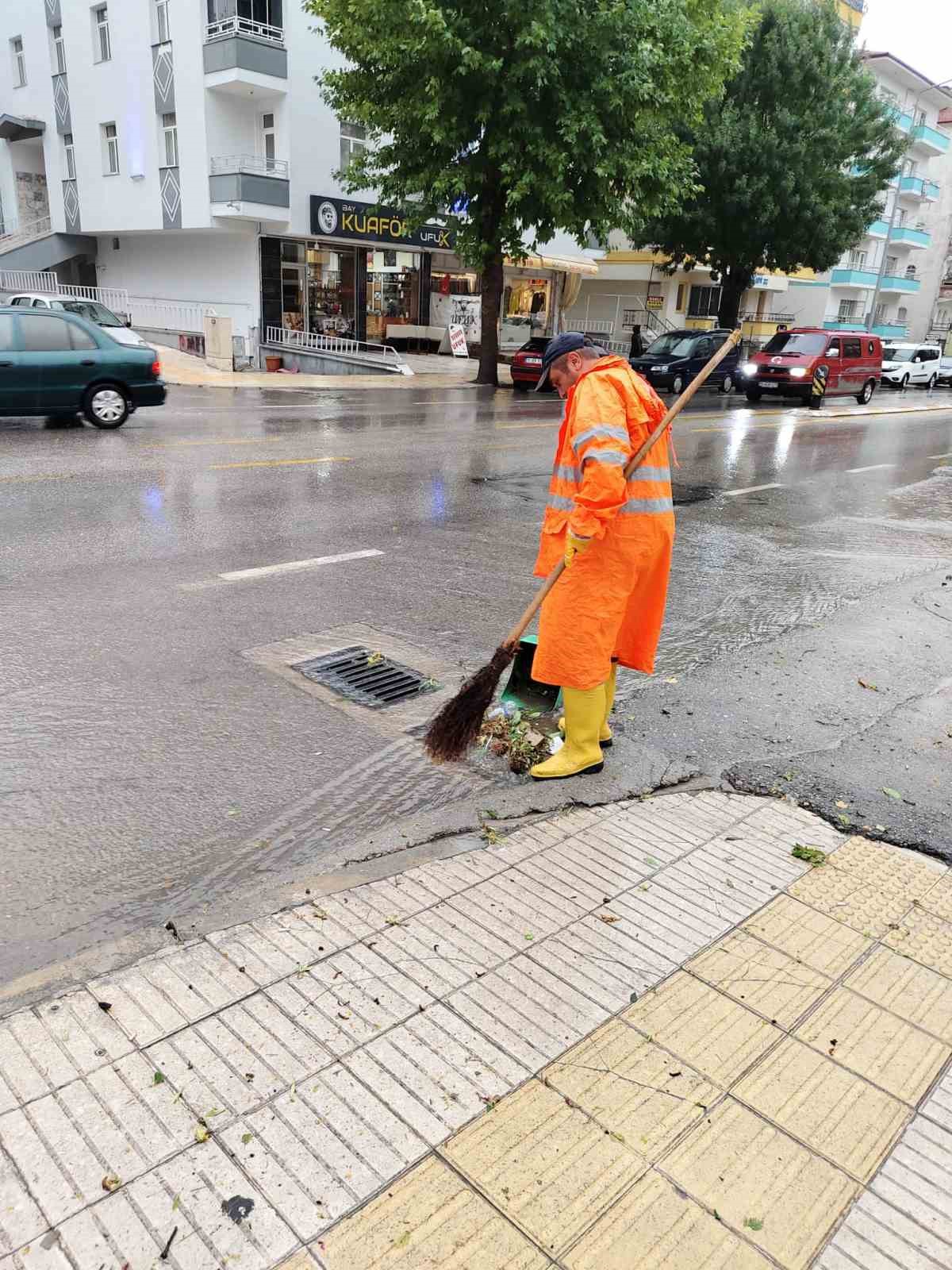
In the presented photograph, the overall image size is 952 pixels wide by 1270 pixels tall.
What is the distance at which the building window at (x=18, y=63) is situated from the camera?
31453 mm

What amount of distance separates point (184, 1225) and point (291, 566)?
5.05 m

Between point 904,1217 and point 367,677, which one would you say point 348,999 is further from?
point 367,677

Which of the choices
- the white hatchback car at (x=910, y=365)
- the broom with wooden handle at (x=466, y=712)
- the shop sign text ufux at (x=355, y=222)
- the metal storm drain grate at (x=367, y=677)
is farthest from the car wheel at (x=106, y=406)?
the white hatchback car at (x=910, y=365)

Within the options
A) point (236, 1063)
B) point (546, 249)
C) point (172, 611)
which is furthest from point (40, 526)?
point (546, 249)

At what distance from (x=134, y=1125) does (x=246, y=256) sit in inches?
1096

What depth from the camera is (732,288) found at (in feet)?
100

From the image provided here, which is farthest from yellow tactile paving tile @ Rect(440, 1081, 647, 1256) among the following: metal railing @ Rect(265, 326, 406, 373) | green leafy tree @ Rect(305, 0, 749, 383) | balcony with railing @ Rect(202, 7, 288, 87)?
balcony with railing @ Rect(202, 7, 288, 87)

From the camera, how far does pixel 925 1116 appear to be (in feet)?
7.50

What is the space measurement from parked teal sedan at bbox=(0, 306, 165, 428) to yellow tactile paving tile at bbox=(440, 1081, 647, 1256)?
38.7ft

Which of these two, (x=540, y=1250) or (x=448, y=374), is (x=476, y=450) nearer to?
(x=540, y=1250)

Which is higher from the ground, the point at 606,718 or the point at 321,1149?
the point at 606,718

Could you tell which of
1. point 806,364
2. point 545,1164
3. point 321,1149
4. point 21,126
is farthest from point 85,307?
point 545,1164

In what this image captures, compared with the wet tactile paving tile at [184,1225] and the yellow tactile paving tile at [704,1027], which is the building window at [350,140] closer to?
the yellow tactile paving tile at [704,1027]

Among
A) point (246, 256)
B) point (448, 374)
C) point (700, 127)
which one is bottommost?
point (448, 374)
